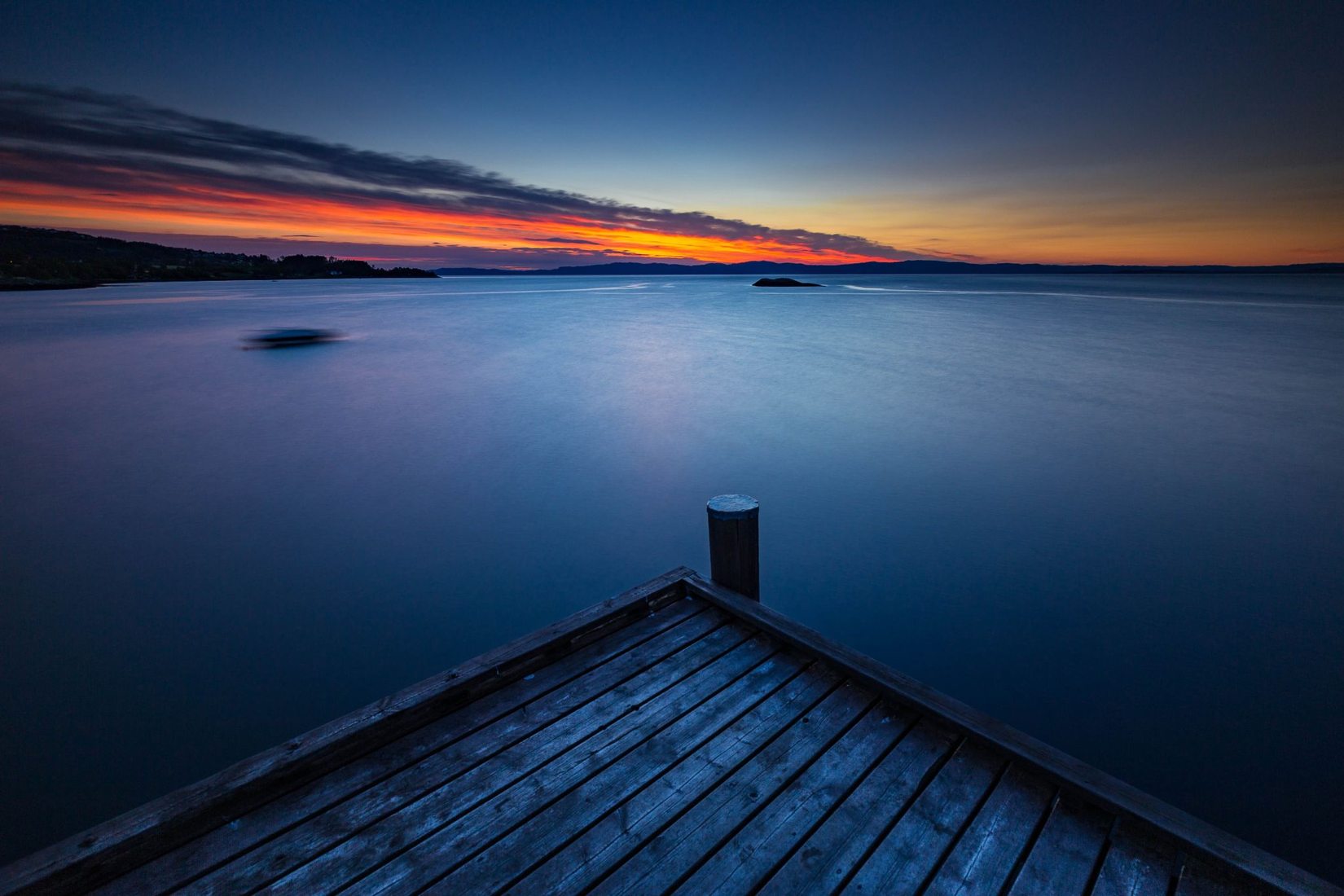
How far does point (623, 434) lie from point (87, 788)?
27.6 ft

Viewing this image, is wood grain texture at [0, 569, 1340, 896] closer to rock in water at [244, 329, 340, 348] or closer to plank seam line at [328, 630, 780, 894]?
plank seam line at [328, 630, 780, 894]

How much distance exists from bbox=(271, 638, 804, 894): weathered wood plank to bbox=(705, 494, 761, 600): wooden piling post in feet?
1.92

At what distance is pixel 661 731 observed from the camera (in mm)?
2811

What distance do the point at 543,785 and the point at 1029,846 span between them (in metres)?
2.00

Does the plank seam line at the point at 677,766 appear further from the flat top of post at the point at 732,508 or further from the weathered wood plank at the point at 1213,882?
→ the weathered wood plank at the point at 1213,882

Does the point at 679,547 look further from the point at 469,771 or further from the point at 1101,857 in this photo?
the point at 1101,857

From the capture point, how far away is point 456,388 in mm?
15438

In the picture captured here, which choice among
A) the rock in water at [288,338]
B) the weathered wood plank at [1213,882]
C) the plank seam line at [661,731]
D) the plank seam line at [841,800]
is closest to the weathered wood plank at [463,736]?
the plank seam line at [661,731]

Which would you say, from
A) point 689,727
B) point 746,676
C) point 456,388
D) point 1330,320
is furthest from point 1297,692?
point 1330,320

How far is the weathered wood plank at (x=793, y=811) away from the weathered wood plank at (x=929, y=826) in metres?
0.24

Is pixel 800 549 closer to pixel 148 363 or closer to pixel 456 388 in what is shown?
pixel 456 388

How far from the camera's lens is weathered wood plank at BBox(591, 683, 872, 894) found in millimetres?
2146

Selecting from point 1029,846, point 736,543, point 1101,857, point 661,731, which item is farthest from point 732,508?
point 1101,857

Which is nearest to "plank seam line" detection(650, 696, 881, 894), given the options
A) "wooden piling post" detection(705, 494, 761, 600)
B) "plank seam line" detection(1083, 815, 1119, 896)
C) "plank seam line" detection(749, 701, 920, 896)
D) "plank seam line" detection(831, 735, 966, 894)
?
→ "plank seam line" detection(749, 701, 920, 896)
